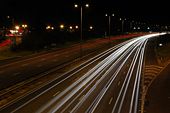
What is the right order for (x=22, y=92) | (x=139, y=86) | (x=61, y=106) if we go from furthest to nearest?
1. (x=139, y=86)
2. (x=22, y=92)
3. (x=61, y=106)

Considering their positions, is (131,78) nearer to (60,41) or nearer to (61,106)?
(61,106)

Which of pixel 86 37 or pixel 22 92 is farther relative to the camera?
pixel 86 37

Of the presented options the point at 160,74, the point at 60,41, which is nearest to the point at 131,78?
the point at 160,74

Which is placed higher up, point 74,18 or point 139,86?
point 74,18

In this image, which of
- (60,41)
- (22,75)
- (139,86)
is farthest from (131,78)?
(60,41)

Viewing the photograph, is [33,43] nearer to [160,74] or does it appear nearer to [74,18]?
[160,74]

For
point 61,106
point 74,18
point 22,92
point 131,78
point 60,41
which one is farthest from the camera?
point 74,18

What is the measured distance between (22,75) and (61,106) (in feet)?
65.5

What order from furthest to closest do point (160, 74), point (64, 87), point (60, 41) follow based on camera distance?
point (60, 41) → point (160, 74) → point (64, 87)

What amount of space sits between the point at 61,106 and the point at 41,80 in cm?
1497

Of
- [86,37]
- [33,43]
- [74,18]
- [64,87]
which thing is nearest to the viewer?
[64,87]

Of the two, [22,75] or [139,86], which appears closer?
[139,86]

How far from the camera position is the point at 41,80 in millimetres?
45938

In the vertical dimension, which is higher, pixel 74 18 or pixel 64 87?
pixel 74 18
